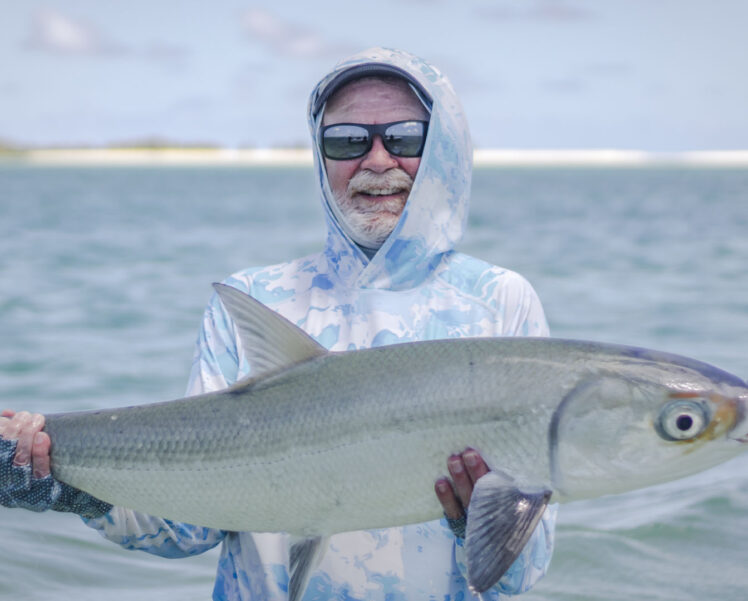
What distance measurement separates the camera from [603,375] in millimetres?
2590

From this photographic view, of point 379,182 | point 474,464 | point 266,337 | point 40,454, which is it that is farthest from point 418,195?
point 40,454

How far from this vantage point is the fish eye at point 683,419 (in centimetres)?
250

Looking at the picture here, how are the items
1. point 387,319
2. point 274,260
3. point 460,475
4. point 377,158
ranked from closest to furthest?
1. point 460,475
2. point 387,319
3. point 377,158
4. point 274,260

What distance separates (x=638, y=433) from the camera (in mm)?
2541

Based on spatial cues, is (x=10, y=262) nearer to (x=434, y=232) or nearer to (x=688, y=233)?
(x=688, y=233)

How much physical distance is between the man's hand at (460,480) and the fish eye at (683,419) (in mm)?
476

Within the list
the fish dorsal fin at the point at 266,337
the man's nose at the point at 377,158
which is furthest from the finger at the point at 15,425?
the man's nose at the point at 377,158

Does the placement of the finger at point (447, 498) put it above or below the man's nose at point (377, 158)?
below

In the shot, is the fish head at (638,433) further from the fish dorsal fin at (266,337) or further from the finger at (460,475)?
the fish dorsal fin at (266,337)

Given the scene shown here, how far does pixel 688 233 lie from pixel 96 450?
29.8m

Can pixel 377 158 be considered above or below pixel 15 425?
above

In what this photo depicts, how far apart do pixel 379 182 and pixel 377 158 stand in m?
0.11

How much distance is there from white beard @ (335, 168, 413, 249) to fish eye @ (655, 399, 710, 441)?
1383mm

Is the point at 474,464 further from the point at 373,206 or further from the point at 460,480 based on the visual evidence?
the point at 373,206
